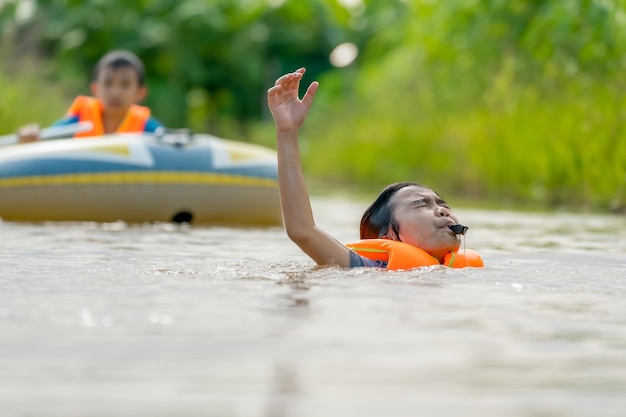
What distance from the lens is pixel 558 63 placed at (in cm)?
1230

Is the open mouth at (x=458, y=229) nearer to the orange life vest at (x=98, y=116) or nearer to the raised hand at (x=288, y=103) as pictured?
the raised hand at (x=288, y=103)

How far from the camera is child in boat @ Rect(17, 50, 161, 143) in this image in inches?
408

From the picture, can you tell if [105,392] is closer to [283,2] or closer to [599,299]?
[599,299]

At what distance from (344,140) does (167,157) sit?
364 inches

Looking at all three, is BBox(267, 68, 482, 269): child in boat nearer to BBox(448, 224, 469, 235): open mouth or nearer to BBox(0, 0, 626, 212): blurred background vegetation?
BBox(448, 224, 469, 235): open mouth

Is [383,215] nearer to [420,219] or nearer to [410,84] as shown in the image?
[420,219]

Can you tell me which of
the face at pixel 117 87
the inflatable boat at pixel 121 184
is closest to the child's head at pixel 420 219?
the inflatable boat at pixel 121 184

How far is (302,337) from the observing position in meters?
3.78

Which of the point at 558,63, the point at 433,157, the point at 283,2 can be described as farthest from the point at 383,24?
the point at 558,63

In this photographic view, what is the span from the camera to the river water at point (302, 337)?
116 inches

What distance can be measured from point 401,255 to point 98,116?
5.70m

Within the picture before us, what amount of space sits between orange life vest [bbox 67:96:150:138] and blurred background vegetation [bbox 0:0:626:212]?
10.6 feet

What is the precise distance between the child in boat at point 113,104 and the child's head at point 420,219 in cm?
524

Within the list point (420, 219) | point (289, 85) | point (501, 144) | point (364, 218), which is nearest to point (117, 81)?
point (501, 144)
